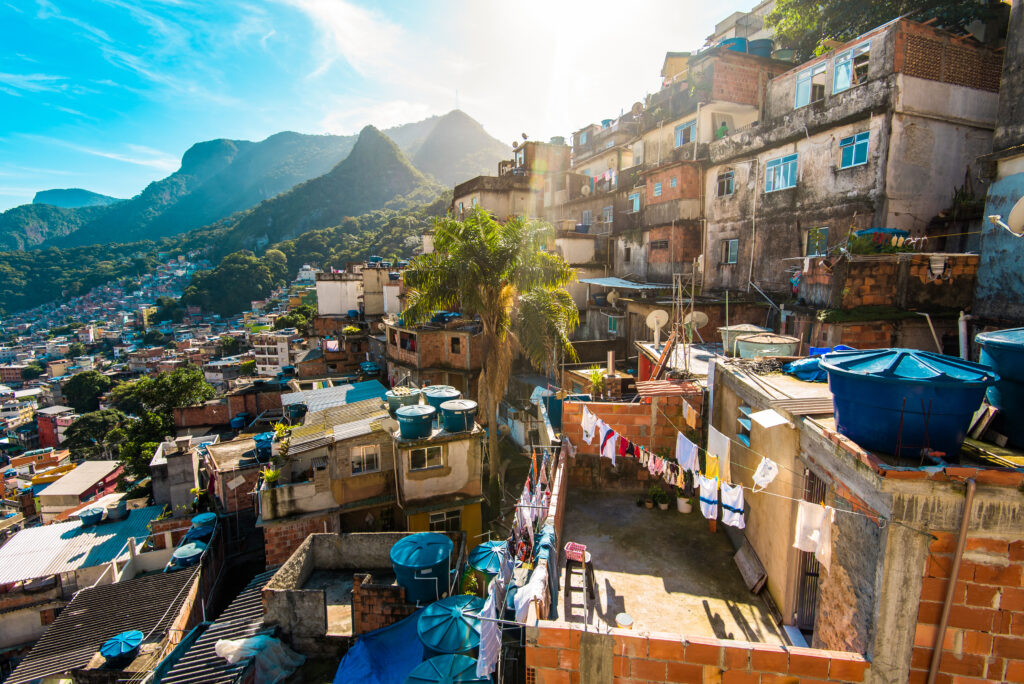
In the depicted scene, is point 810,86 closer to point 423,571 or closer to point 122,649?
point 423,571

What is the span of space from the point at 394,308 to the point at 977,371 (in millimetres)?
37101

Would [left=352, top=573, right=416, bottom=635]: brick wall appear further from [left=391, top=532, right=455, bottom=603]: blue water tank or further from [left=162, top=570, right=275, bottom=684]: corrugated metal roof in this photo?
[left=162, top=570, right=275, bottom=684]: corrugated metal roof

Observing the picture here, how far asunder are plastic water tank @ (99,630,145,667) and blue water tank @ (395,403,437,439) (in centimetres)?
1029

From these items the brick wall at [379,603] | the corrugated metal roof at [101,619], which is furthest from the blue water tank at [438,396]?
the corrugated metal roof at [101,619]

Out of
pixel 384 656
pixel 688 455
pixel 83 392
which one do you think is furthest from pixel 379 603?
pixel 83 392

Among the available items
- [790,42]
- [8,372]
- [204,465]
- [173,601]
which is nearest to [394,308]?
[204,465]

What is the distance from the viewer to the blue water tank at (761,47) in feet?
81.7

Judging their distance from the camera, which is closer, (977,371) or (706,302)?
(977,371)

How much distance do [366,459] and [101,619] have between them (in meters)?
11.6

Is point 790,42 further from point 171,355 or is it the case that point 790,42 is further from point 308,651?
point 171,355

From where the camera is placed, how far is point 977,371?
441cm

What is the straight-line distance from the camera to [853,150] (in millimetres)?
17094

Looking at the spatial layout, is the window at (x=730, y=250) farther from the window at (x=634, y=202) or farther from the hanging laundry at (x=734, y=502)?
the hanging laundry at (x=734, y=502)

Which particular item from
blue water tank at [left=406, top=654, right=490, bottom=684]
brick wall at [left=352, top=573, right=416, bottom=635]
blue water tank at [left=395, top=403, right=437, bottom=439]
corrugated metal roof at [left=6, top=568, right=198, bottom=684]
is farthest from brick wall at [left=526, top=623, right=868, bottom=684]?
corrugated metal roof at [left=6, top=568, right=198, bottom=684]
